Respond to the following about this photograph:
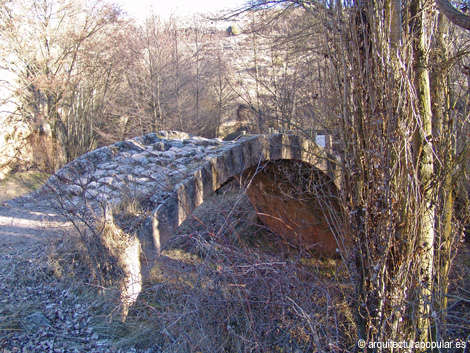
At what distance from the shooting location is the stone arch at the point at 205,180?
4828 millimetres

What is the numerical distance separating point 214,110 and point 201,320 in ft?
42.0

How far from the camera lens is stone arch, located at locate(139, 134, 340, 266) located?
4828 mm

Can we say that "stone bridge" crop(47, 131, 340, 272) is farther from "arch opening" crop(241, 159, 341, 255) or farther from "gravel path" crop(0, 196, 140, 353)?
"gravel path" crop(0, 196, 140, 353)

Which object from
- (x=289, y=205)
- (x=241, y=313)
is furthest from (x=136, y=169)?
(x=289, y=205)

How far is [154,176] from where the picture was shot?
562 cm

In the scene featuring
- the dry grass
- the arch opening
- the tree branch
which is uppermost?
the tree branch

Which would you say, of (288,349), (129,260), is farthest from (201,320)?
(129,260)

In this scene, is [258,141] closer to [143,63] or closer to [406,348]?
[406,348]

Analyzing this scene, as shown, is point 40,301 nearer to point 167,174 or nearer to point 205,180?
point 167,174

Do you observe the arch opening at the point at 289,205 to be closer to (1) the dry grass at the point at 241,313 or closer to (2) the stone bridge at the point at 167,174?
(2) the stone bridge at the point at 167,174

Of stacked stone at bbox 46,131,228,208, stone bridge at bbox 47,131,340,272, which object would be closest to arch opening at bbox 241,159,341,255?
stone bridge at bbox 47,131,340,272

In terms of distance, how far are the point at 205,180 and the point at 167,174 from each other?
61 cm

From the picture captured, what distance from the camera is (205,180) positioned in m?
5.38

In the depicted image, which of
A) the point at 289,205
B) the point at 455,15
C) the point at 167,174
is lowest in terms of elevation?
the point at 289,205
